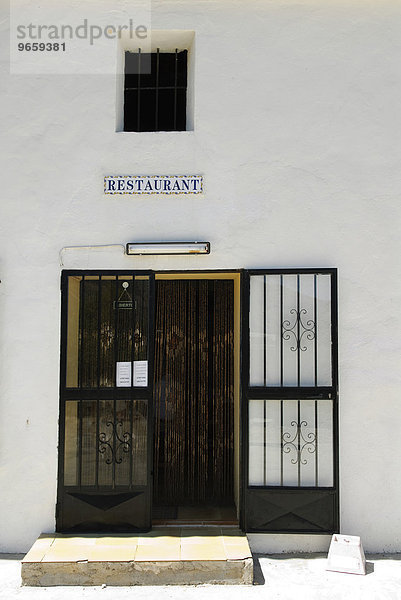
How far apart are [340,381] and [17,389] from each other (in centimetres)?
310

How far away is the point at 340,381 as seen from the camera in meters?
4.99

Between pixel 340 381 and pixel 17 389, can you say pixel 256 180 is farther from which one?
pixel 17 389

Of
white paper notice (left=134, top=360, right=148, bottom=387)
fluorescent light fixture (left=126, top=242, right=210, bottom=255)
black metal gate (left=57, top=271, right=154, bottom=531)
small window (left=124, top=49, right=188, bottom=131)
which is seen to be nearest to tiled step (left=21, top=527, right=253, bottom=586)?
black metal gate (left=57, top=271, right=154, bottom=531)

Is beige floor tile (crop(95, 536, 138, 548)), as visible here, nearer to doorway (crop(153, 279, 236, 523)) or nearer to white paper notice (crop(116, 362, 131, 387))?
doorway (crop(153, 279, 236, 523))

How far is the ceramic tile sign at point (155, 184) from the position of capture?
5.09m

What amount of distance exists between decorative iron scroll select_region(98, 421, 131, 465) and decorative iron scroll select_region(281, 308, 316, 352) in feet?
5.88

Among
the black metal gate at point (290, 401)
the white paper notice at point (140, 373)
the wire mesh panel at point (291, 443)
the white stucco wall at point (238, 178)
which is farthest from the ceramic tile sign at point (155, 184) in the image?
the wire mesh panel at point (291, 443)

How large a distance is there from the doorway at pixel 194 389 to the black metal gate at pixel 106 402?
124cm

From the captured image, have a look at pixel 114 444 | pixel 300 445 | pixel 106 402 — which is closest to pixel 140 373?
pixel 106 402

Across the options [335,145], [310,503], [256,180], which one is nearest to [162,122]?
[256,180]

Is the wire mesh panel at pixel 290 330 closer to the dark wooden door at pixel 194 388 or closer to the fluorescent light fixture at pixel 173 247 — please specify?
the fluorescent light fixture at pixel 173 247

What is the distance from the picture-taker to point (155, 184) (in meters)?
5.09

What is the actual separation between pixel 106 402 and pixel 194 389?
1505 millimetres

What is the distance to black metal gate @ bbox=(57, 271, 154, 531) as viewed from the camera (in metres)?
4.94
